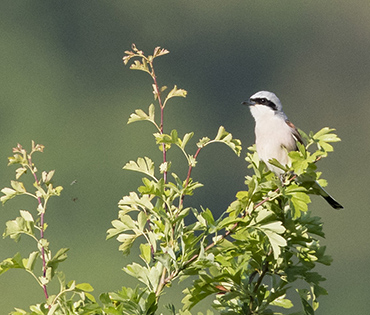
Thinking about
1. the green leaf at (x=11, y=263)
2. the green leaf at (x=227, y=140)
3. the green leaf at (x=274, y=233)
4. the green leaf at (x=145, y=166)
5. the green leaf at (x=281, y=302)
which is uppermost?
the green leaf at (x=227, y=140)

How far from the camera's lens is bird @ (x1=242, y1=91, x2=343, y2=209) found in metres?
2.85

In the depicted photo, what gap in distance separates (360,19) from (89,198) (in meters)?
28.6

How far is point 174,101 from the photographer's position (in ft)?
150

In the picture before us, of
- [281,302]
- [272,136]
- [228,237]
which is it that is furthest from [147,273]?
[272,136]

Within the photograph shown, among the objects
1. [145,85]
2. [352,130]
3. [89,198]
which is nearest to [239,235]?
[89,198]

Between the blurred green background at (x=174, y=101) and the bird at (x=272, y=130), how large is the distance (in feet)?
79.3

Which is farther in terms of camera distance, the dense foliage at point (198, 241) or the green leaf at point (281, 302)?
the green leaf at point (281, 302)

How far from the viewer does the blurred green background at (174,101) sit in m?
36.3

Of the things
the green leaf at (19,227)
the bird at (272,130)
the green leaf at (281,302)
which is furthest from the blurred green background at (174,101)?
the green leaf at (19,227)

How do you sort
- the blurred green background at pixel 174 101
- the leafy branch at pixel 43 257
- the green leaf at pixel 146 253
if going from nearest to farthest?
1. the leafy branch at pixel 43 257
2. the green leaf at pixel 146 253
3. the blurred green background at pixel 174 101

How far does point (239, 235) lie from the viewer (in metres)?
1.67

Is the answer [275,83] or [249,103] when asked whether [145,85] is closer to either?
[275,83]

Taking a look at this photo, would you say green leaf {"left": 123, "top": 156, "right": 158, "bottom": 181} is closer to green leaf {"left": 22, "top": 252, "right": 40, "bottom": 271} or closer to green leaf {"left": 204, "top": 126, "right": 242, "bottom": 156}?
green leaf {"left": 204, "top": 126, "right": 242, "bottom": 156}

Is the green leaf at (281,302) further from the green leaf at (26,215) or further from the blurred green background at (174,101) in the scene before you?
the blurred green background at (174,101)
